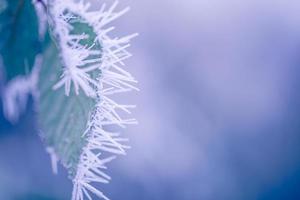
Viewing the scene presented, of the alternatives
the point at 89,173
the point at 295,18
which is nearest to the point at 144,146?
the point at 295,18

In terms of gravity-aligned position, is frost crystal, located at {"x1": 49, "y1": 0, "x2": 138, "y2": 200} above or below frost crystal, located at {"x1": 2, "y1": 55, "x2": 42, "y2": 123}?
above

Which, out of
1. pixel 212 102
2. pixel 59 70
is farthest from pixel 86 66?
pixel 212 102

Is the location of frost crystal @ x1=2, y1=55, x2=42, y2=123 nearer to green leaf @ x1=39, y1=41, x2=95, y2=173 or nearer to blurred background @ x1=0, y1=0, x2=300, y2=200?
green leaf @ x1=39, y1=41, x2=95, y2=173

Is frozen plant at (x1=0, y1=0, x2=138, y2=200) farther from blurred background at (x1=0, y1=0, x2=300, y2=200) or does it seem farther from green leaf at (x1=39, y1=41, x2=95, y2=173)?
blurred background at (x1=0, y1=0, x2=300, y2=200)

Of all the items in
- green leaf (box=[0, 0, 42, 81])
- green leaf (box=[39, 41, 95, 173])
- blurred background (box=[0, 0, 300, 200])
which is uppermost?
blurred background (box=[0, 0, 300, 200])

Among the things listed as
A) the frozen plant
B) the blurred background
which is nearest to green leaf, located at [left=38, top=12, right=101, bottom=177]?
the frozen plant

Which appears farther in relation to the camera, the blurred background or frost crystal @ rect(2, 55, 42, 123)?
the blurred background

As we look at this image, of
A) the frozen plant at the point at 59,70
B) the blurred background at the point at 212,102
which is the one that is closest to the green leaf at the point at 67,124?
the frozen plant at the point at 59,70
